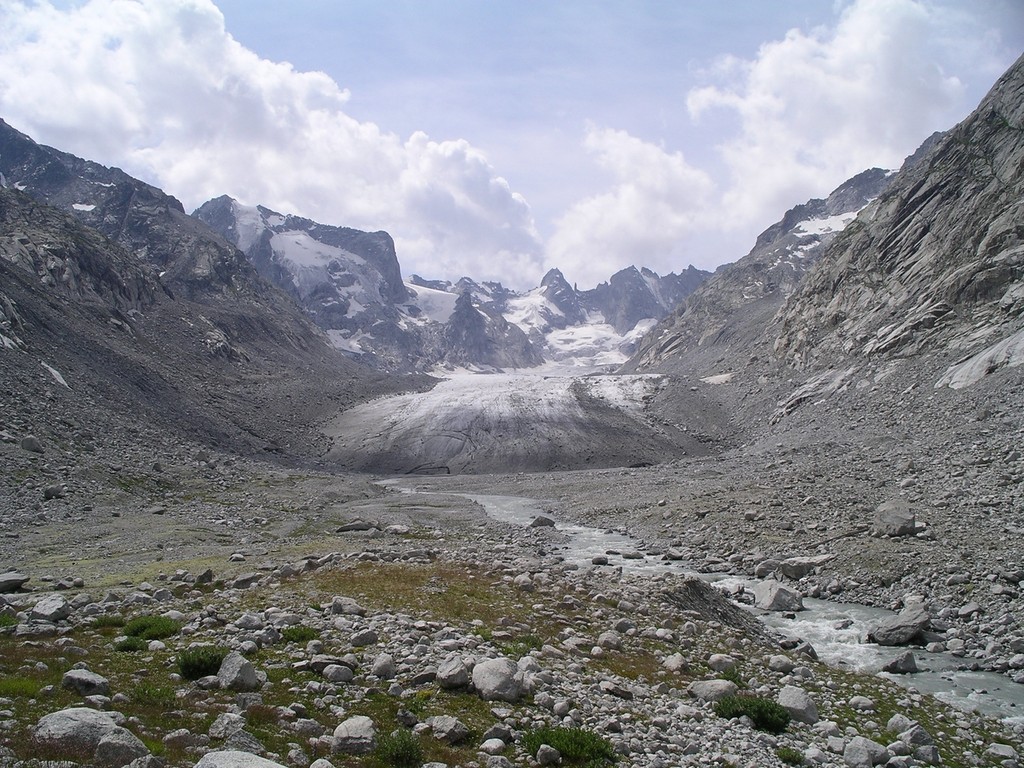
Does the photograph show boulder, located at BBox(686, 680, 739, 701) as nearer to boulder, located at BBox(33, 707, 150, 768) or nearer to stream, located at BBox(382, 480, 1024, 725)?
stream, located at BBox(382, 480, 1024, 725)

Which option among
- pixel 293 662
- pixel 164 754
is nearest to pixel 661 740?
pixel 293 662

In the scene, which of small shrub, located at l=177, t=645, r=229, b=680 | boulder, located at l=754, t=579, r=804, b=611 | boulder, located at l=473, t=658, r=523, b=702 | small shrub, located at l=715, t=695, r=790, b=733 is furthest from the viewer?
boulder, located at l=754, t=579, r=804, b=611

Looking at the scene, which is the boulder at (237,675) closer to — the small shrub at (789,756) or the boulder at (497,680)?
the boulder at (497,680)

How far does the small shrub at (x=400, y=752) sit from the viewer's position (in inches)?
391

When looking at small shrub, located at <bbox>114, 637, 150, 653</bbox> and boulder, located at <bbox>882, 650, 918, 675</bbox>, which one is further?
boulder, located at <bbox>882, 650, 918, 675</bbox>

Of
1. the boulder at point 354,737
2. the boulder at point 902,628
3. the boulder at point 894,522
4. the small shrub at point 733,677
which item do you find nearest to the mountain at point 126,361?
the boulder at point 354,737

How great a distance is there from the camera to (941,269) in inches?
3765

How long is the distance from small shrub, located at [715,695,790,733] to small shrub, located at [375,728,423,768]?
7282 millimetres

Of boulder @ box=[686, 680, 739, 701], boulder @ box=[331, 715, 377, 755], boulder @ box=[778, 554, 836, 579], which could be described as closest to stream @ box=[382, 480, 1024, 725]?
boulder @ box=[778, 554, 836, 579]

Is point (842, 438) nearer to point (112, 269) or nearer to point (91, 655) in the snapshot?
point (91, 655)

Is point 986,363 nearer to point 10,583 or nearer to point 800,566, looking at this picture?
point 800,566

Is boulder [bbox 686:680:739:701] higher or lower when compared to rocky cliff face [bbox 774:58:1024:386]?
lower

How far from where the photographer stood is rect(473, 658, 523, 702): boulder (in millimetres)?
12602

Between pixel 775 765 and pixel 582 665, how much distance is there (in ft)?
16.4
